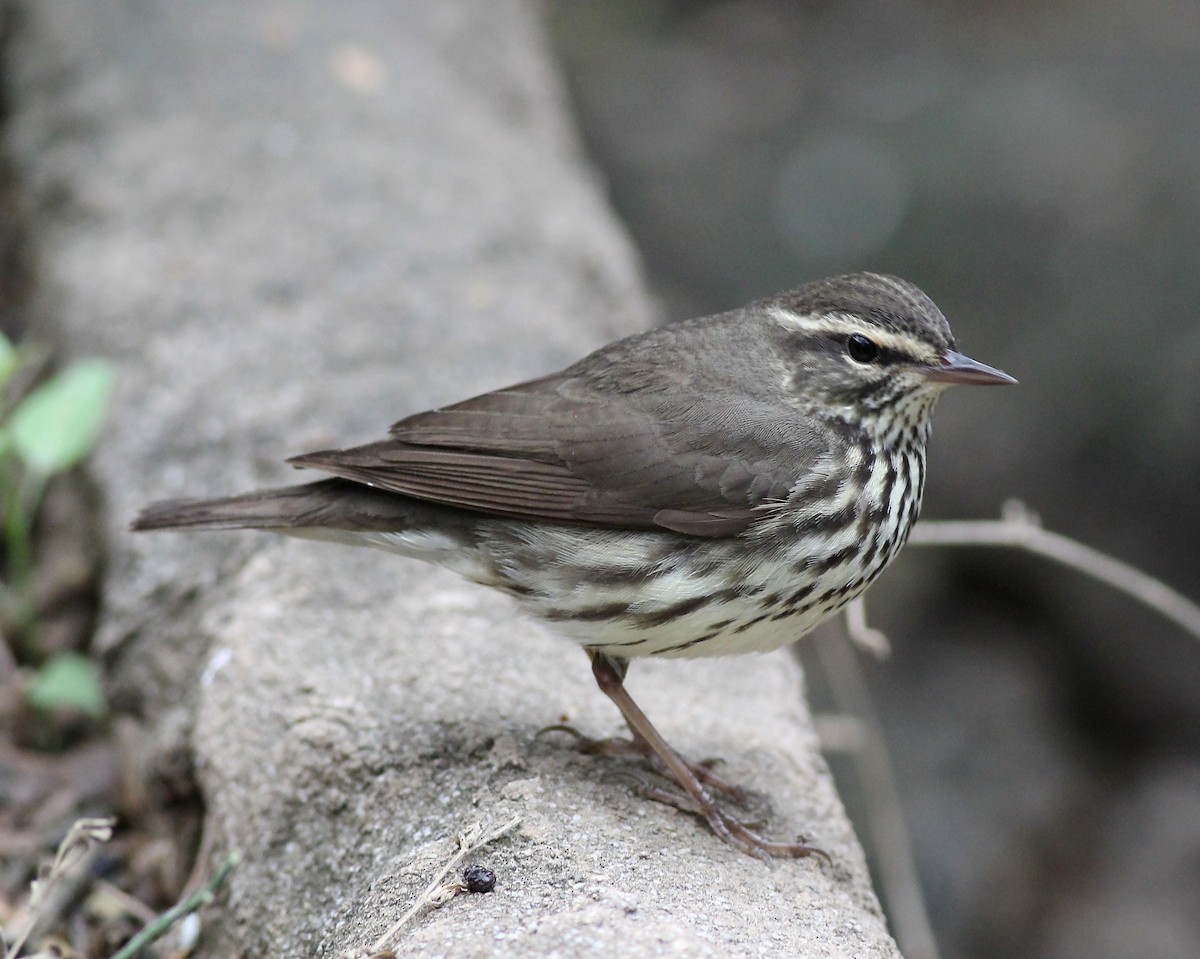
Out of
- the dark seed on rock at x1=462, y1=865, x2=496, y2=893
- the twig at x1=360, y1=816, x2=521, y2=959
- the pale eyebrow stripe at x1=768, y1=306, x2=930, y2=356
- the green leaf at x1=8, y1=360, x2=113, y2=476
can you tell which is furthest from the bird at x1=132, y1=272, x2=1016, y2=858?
the dark seed on rock at x1=462, y1=865, x2=496, y2=893

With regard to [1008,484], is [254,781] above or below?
above

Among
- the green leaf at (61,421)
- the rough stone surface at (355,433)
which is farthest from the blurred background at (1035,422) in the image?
the green leaf at (61,421)

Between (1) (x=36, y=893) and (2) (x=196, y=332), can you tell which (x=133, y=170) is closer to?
(2) (x=196, y=332)

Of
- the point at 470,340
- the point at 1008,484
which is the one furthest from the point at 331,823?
the point at 1008,484

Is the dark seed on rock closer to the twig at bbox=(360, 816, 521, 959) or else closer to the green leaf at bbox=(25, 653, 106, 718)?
the twig at bbox=(360, 816, 521, 959)

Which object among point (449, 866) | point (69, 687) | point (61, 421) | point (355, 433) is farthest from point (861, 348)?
point (69, 687)

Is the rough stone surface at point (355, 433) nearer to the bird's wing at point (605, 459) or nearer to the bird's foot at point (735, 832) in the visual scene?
the bird's foot at point (735, 832)
